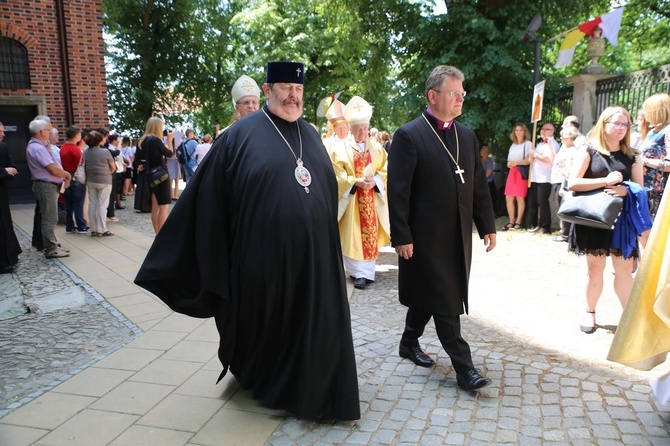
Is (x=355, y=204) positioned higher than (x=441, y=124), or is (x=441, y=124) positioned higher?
(x=441, y=124)

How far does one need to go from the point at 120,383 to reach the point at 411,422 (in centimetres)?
198

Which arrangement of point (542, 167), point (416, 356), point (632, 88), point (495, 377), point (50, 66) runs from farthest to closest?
point (50, 66)
point (542, 167)
point (632, 88)
point (416, 356)
point (495, 377)

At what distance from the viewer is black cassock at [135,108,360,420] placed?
3.12 m

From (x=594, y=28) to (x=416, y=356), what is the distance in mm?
8347

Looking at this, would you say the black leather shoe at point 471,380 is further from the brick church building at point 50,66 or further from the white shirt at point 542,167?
the brick church building at point 50,66

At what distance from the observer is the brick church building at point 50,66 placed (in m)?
12.6

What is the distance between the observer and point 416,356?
4020mm

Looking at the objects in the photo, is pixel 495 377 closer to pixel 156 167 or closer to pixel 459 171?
pixel 459 171

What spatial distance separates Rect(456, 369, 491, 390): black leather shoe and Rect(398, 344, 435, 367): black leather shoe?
0.44 meters

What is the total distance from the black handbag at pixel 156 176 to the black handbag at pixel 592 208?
5796 millimetres

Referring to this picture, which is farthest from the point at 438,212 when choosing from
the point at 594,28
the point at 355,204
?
the point at 594,28

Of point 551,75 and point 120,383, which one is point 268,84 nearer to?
point 120,383

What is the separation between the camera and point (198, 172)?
130 inches

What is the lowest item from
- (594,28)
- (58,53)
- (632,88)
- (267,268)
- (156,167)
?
(267,268)
